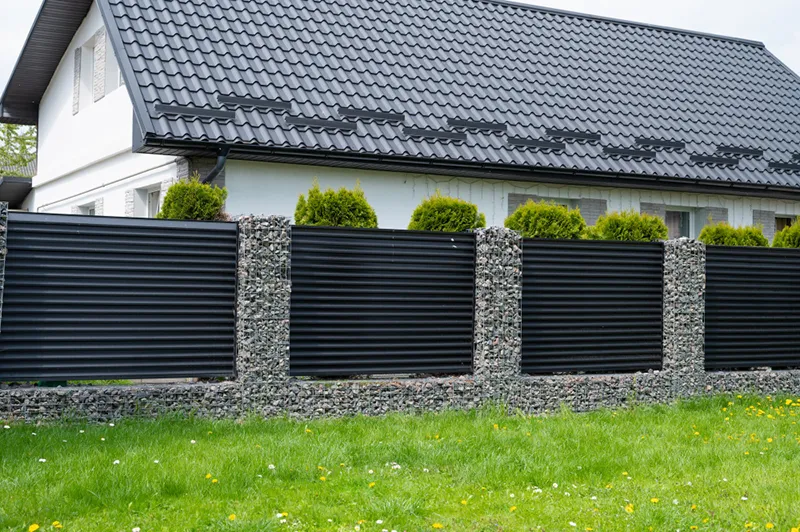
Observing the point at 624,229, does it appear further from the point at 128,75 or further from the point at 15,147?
the point at 15,147

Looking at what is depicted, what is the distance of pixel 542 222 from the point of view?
32.1 ft

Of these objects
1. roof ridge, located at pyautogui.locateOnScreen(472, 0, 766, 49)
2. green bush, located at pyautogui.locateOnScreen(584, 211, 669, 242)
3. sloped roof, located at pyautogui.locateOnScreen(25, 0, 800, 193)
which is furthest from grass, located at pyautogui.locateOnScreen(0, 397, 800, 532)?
roof ridge, located at pyautogui.locateOnScreen(472, 0, 766, 49)

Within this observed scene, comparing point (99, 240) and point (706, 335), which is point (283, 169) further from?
point (706, 335)

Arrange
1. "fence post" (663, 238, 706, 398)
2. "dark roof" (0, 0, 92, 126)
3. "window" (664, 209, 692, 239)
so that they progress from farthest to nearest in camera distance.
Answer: "dark roof" (0, 0, 92, 126)
"window" (664, 209, 692, 239)
"fence post" (663, 238, 706, 398)

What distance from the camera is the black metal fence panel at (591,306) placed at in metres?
9.05

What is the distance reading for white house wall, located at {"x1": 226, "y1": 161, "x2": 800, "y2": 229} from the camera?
456 inches

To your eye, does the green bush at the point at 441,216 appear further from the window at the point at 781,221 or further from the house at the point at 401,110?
the window at the point at 781,221

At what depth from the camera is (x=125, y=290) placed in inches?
→ 296

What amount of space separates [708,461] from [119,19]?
32.6 feet

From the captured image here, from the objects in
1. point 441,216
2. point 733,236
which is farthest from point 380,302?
point 733,236

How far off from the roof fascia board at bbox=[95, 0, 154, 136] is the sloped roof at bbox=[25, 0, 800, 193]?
2cm

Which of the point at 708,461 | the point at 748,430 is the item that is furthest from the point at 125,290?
the point at 748,430

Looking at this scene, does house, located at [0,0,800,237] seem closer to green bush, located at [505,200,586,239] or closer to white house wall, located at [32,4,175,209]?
white house wall, located at [32,4,175,209]

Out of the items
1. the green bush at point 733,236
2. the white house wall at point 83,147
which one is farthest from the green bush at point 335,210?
the green bush at point 733,236
